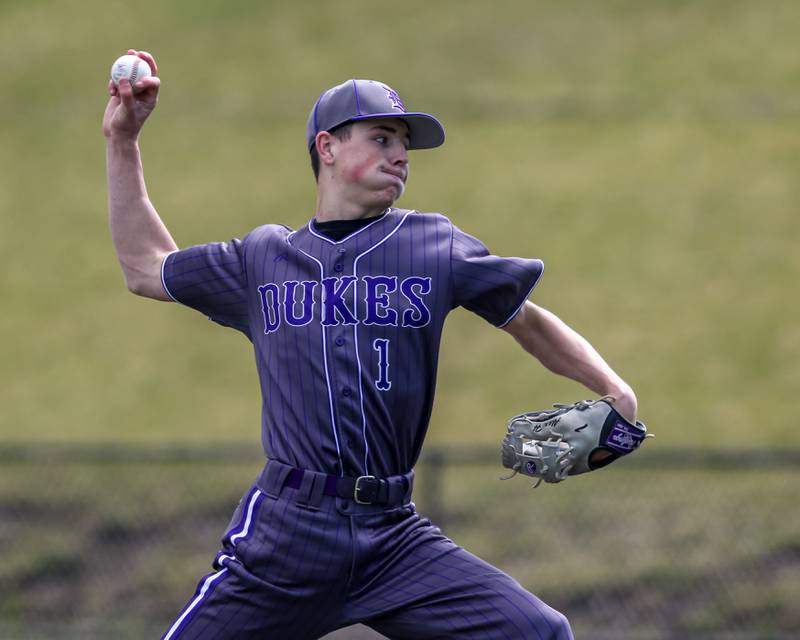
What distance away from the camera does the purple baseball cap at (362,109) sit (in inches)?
156

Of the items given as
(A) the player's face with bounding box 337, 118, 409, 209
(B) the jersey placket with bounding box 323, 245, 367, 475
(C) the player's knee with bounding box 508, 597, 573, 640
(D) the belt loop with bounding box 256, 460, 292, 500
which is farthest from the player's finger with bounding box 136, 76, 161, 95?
(C) the player's knee with bounding box 508, 597, 573, 640

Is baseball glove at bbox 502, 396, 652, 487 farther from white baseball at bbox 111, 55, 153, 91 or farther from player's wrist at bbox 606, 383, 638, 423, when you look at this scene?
Answer: white baseball at bbox 111, 55, 153, 91

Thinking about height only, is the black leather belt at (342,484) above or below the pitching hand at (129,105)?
below

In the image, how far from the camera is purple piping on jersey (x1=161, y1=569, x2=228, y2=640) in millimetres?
3809

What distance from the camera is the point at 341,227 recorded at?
400 cm

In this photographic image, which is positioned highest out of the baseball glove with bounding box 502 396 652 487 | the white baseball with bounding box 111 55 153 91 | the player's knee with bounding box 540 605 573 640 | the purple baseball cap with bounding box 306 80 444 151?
the white baseball with bounding box 111 55 153 91

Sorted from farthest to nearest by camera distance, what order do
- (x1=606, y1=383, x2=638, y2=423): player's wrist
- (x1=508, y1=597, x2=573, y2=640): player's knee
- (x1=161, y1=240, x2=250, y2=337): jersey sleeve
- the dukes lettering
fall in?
(x1=161, y1=240, x2=250, y2=337): jersey sleeve, (x1=606, y1=383, x2=638, y2=423): player's wrist, the dukes lettering, (x1=508, y1=597, x2=573, y2=640): player's knee

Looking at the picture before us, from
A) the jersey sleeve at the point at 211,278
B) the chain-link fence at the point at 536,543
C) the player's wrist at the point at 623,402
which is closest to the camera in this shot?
the player's wrist at the point at 623,402

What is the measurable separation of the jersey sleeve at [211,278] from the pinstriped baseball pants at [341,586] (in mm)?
603

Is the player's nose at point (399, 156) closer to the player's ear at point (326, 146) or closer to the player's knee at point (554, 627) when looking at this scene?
the player's ear at point (326, 146)

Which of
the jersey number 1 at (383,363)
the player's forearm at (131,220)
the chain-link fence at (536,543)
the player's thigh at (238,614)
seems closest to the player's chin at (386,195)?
the jersey number 1 at (383,363)


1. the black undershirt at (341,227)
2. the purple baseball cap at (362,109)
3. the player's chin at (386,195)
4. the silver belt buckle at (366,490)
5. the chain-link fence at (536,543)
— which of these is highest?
the purple baseball cap at (362,109)

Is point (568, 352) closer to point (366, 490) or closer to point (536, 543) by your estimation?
point (366, 490)

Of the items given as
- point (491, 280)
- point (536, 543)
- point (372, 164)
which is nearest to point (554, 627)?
point (491, 280)
